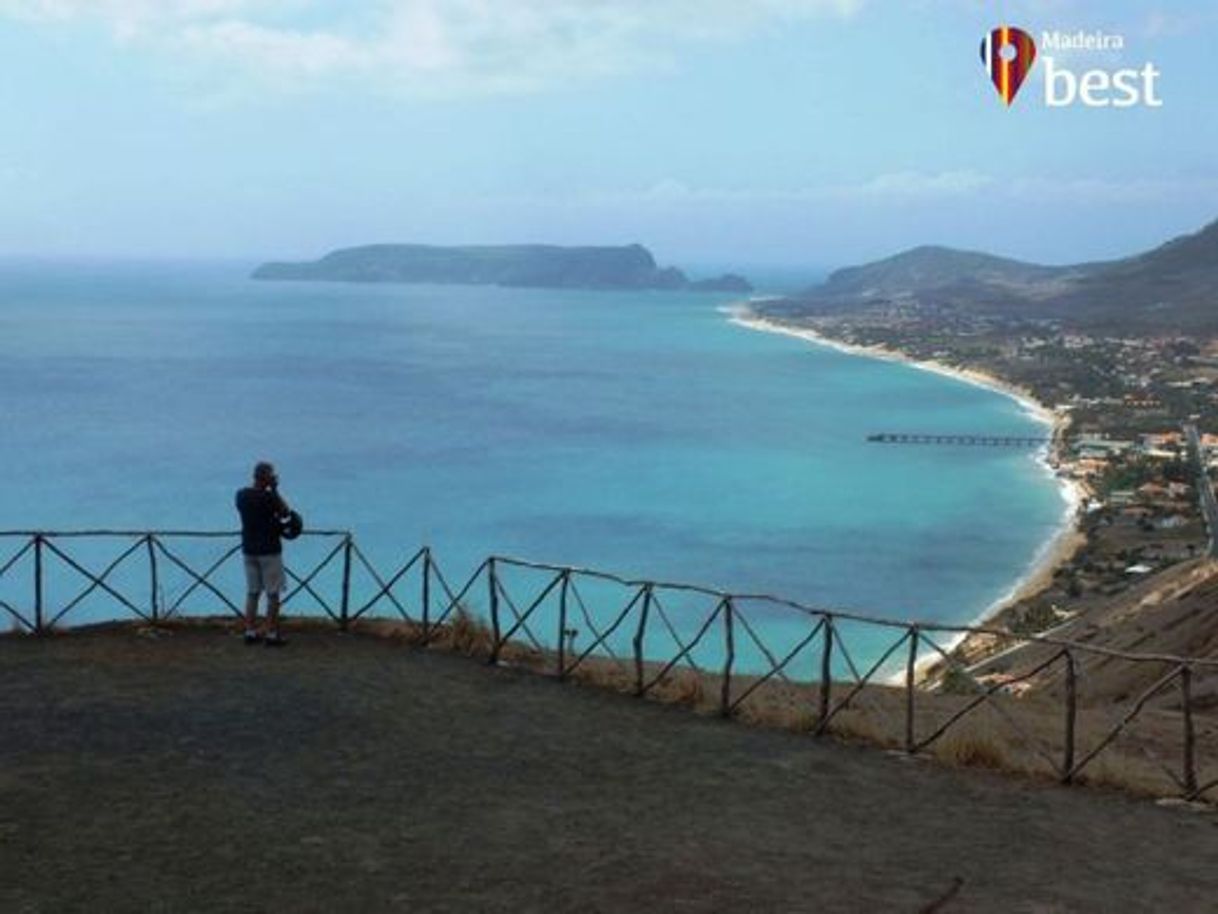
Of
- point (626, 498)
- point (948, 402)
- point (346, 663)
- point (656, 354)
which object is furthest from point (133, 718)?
point (656, 354)

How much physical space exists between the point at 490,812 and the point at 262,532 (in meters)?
5.41

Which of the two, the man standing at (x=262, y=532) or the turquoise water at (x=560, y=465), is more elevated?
the man standing at (x=262, y=532)

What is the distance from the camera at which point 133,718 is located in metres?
12.2

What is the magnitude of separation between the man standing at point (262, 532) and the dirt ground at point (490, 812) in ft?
3.29

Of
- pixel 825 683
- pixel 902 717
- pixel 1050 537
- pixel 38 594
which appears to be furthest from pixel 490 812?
pixel 1050 537

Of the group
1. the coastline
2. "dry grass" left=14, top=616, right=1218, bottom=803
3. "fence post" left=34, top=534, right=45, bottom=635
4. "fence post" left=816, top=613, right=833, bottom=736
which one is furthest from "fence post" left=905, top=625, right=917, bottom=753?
the coastline

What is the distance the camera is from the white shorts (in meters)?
14.5

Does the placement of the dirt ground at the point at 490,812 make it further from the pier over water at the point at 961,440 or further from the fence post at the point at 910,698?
the pier over water at the point at 961,440

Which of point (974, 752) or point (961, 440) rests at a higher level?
point (974, 752)

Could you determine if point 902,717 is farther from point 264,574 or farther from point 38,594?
point 38,594

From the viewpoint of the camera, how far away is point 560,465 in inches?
3652

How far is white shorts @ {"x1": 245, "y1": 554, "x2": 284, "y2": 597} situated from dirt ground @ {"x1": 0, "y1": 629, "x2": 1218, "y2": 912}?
37.6 inches

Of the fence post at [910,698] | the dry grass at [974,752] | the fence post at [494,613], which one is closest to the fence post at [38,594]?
the fence post at [494,613]

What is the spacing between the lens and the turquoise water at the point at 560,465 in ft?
225
